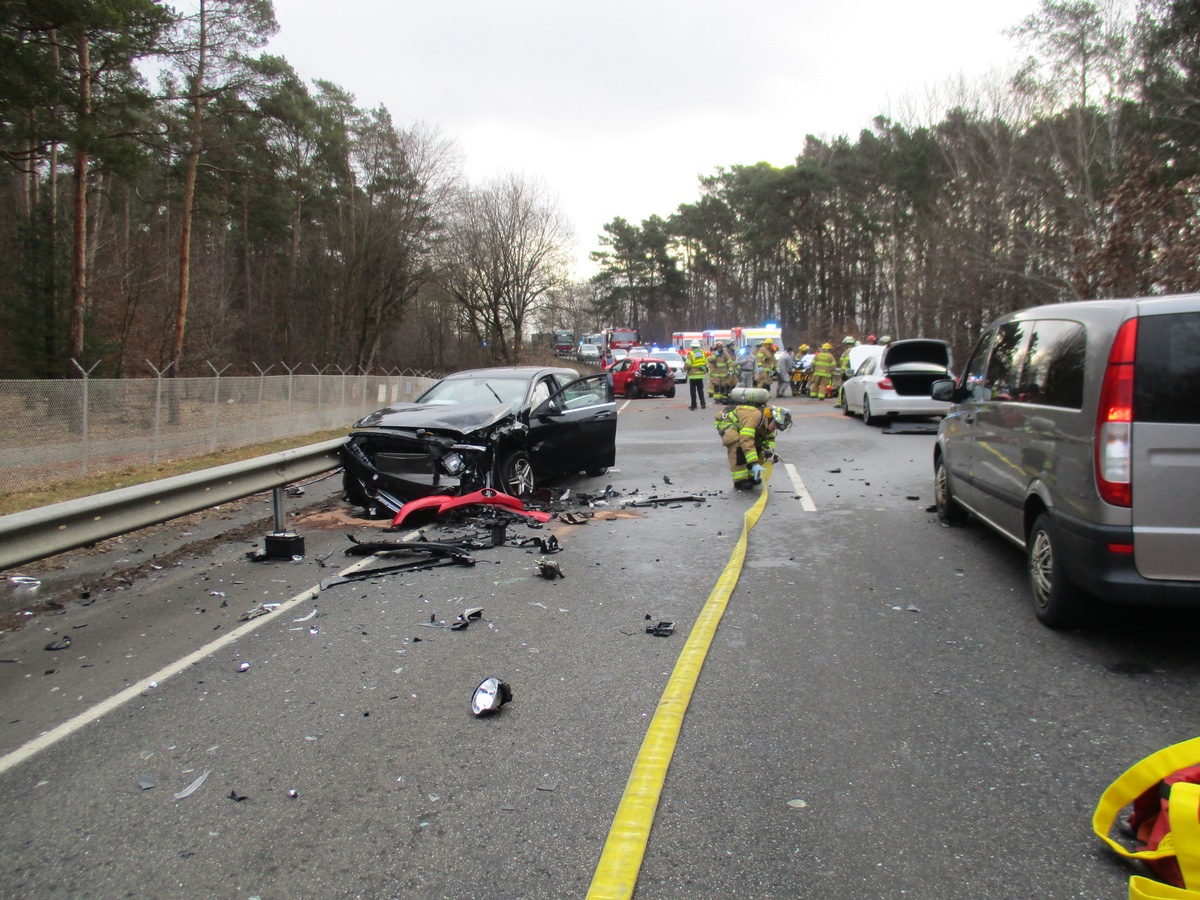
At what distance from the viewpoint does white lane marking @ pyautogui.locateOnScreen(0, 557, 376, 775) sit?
3.85 metres

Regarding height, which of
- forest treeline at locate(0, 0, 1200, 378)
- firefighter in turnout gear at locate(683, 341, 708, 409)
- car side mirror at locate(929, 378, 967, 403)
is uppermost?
forest treeline at locate(0, 0, 1200, 378)

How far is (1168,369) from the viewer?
4574 millimetres

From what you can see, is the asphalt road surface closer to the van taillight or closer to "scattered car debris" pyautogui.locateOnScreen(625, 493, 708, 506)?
the van taillight

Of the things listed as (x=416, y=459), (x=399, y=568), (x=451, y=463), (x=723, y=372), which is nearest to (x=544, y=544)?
(x=399, y=568)

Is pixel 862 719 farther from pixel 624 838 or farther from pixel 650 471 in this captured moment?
pixel 650 471

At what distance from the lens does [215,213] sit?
26266 mm

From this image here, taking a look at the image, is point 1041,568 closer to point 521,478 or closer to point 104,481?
point 521,478

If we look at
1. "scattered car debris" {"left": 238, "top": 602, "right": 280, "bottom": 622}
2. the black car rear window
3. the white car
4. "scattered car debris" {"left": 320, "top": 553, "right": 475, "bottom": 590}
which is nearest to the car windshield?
"scattered car debris" {"left": 320, "top": 553, "right": 475, "bottom": 590}

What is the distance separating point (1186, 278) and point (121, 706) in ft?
68.6

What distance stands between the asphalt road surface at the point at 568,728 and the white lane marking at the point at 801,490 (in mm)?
2431

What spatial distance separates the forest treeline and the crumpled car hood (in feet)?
18.2

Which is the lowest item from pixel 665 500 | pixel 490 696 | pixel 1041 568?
pixel 490 696

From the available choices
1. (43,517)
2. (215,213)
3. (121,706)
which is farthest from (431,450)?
(215,213)

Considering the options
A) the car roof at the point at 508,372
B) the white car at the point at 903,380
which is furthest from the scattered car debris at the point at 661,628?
the white car at the point at 903,380
